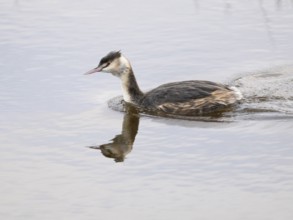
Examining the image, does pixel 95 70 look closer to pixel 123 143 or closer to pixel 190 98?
pixel 190 98

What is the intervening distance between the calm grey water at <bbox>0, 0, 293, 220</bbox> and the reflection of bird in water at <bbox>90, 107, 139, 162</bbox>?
22 mm

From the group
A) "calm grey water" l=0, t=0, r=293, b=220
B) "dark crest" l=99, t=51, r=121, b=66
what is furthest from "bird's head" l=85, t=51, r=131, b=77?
"calm grey water" l=0, t=0, r=293, b=220

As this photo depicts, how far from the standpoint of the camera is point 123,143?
12.0 metres

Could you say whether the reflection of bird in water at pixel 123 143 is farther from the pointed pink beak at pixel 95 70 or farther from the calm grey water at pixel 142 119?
the pointed pink beak at pixel 95 70

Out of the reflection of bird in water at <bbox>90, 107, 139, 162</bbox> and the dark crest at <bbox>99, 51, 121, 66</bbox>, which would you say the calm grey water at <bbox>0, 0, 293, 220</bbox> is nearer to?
the reflection of bird in water at <bbox>90, 107, 139, 162</bbox>

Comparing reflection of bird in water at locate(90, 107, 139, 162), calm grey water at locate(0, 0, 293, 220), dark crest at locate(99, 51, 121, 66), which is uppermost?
dark crest at locate(99, 51, 121, 66)

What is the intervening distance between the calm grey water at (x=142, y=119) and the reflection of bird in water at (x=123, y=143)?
22mm

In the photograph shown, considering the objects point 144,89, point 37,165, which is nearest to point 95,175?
point 37,165

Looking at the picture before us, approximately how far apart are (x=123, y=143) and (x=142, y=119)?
1035 millimetres

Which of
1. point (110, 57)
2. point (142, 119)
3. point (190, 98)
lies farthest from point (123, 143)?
point (110, 57)

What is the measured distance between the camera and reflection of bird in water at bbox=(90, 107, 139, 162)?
11609 millimetres

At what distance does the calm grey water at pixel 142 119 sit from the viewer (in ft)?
33.1

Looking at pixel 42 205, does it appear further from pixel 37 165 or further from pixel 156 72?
pixel 156 72

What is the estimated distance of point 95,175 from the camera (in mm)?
10836
